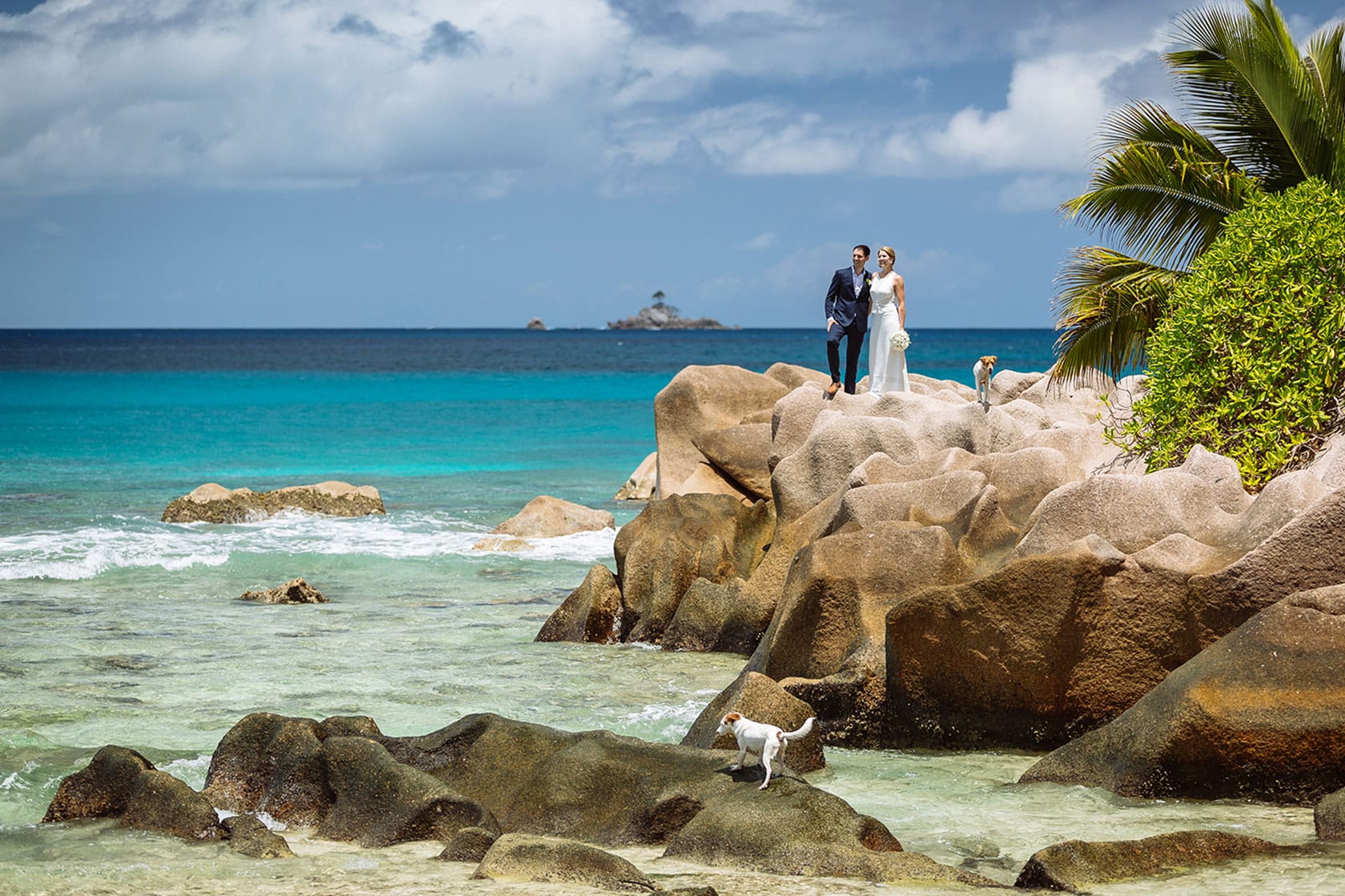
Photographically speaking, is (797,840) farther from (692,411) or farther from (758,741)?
(692,411)

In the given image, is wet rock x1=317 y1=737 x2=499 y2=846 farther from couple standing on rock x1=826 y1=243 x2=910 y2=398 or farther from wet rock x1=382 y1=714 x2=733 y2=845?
couple standing on rock x1=826 y1=243 x2=910 y2=398

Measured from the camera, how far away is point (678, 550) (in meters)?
13.4

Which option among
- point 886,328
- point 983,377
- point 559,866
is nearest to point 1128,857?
point 559,866

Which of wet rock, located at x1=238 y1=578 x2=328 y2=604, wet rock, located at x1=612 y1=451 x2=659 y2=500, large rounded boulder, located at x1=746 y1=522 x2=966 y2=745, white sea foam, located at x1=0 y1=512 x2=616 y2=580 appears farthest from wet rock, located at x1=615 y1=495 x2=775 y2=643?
wet rock, located at x1=612 y1=451 x2=659 y2=500

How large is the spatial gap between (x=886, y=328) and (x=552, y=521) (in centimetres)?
606

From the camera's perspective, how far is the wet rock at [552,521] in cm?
2031

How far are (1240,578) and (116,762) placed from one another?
6317 mm

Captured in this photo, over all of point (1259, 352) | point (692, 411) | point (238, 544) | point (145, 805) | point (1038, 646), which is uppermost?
point (1259, 352)

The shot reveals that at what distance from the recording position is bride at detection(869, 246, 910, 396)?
674 inches

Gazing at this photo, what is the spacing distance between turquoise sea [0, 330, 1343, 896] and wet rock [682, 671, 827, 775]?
0.21 m

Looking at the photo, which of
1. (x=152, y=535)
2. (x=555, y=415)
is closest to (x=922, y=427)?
(x=152, y=535)

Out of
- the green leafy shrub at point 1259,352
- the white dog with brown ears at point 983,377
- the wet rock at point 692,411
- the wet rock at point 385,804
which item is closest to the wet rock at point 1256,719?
the green leafy shrub at point 1259,352

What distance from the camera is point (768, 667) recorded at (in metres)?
10.0

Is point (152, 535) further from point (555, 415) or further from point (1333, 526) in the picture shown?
point (555, 415)
